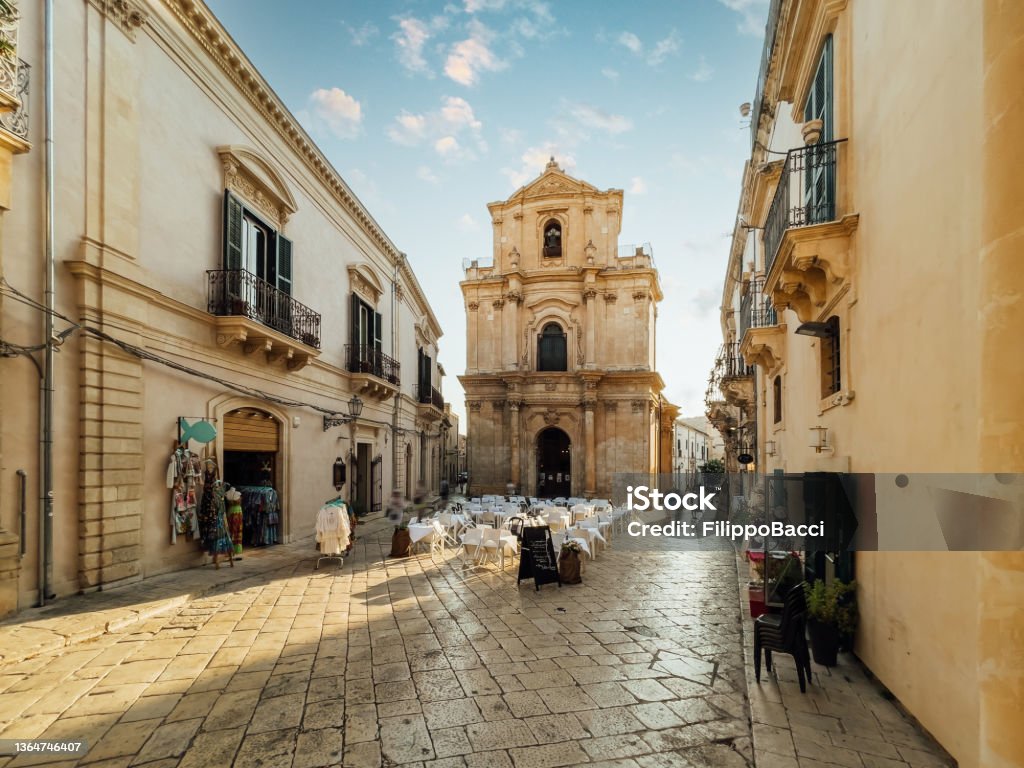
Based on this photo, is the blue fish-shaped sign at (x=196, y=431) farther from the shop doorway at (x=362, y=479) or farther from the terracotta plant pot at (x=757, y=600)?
the terracotta plant pot at (x=757, y=600)

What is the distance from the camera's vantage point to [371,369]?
17312mm

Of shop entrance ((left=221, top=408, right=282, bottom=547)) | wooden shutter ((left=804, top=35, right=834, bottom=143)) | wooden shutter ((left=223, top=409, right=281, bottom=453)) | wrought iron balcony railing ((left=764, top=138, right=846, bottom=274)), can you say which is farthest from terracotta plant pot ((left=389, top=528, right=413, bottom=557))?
wooden shutter ((left=804, top=35, right=834, bottom=143))

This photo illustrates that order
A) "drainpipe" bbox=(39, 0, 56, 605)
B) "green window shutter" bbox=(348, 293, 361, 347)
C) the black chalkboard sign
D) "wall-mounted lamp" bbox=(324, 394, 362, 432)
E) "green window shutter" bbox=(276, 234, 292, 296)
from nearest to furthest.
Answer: "drainpipe" bbox=(39, 0, 56, 605), the black chalkboard sign, "green window shutter" bbox=(276, 234, 292, 296), "wall-mounted lamp" bbox=(324, 394, 362, 432), "green window shutter" bbox=(348, 293, 361, 347)

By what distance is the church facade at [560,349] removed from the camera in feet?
84.4

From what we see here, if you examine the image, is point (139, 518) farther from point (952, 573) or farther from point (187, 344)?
point (952, 573)

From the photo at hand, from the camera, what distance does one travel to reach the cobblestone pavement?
4207 mm

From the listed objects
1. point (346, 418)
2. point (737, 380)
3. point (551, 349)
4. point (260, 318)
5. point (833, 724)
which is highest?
point (551, 349)

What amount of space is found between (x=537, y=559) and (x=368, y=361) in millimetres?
9991

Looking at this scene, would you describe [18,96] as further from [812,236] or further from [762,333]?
[762,333]

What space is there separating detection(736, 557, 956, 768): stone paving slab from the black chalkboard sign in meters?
3.79

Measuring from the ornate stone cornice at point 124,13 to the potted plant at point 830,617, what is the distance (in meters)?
12.1

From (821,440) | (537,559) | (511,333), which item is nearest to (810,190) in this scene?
(821,440)

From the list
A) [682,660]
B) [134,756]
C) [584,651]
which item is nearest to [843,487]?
[682,660]

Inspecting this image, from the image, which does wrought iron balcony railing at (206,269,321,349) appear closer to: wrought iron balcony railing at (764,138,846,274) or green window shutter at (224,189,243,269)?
green window shutter at (224,189,243,269)
